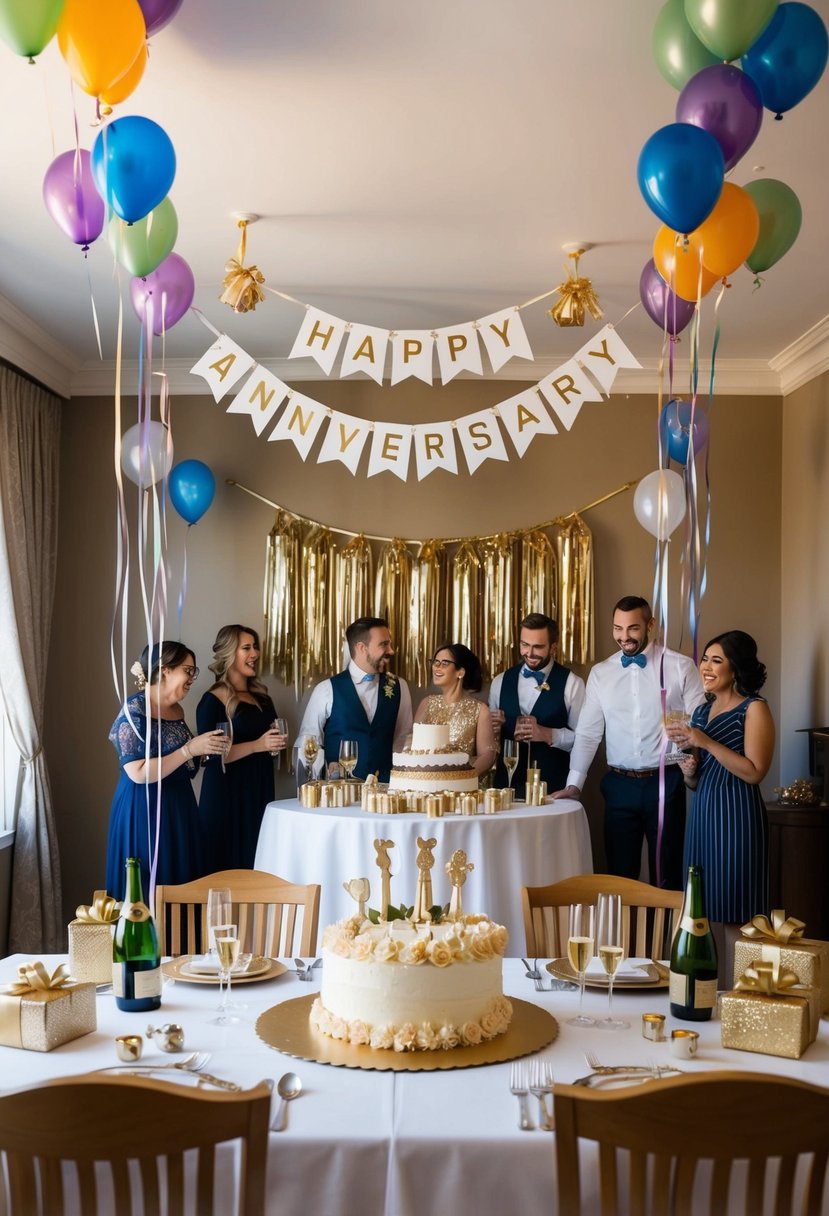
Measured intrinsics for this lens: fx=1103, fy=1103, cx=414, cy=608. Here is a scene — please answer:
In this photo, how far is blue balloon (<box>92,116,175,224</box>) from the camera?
2.60 meters

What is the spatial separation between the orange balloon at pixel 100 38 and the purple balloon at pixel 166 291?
3.66 feet

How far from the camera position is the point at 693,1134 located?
1.43 m

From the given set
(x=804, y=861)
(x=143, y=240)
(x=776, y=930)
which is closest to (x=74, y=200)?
(x=143, y=240)

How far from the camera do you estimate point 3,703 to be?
16.8 feet

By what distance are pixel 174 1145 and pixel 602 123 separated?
2865 mm

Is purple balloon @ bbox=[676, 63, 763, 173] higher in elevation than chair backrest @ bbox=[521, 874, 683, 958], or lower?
higher

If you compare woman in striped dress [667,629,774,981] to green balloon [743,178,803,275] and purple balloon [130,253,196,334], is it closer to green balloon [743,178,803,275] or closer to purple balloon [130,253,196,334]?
green balloon [743,178,803,275]

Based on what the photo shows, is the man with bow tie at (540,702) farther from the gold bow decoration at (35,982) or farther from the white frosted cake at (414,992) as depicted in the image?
the gold bow decoration at (35,982)

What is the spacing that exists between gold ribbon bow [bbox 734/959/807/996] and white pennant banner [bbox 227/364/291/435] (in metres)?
2.70

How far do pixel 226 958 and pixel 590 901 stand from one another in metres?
1.21

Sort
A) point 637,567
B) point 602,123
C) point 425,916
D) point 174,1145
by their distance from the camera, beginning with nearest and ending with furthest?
point 174,1145 < point 425,916 < point 602,123 < point 637,567

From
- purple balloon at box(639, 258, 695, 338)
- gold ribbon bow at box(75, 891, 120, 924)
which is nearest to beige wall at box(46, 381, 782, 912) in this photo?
purple balloon at box(639, 258, 695, 338)

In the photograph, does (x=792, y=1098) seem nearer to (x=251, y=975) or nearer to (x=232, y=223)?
(x=251, y=975)

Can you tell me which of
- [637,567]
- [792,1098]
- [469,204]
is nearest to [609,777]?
[637,567]
